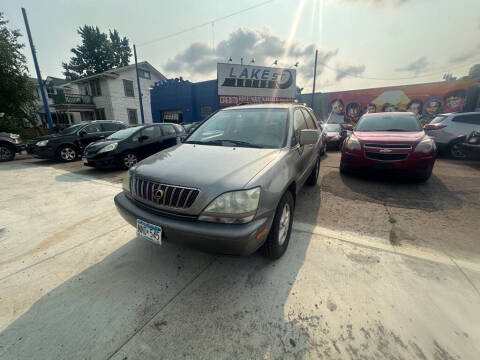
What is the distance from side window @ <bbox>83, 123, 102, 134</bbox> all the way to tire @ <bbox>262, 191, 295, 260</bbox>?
886cm

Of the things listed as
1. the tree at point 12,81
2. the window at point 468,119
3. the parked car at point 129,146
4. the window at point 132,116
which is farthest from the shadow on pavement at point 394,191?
the window at point 132,116

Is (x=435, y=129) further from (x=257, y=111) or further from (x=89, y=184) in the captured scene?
(x=89, y=184)

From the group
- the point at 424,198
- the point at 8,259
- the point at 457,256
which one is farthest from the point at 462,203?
the point at 8,259

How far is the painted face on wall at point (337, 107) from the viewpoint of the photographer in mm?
18609

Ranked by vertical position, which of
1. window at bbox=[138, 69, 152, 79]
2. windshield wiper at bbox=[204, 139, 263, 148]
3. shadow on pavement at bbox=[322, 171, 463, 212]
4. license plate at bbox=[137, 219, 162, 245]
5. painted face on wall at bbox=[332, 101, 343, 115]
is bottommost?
shadow on pavement at bbox=[322, 171, 463, 212]

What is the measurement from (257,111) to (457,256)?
2.90 metres

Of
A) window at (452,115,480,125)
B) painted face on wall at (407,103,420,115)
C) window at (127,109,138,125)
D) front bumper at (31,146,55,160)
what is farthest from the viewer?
window at (127,109,138,125)

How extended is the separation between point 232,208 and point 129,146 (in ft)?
18.6

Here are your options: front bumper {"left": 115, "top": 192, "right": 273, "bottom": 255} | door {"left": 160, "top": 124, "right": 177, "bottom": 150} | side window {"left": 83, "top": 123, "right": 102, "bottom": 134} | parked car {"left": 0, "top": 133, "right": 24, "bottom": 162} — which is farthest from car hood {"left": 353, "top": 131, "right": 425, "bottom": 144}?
parked car {"left": 0, "top": 133, "right": 24, "bottom": 162}

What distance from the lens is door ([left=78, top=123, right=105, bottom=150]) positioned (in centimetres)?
784

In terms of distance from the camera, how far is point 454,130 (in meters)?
6.89

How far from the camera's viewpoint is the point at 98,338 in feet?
4.75

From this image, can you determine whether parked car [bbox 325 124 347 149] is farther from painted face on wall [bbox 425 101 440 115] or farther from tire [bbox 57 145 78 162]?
painted face on wall [bbox 425 101 440 115]

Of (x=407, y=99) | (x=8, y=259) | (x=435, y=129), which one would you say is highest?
(x=407, y=99)
